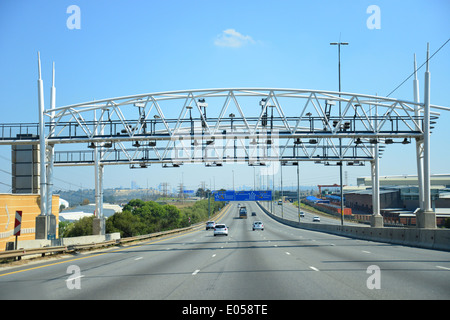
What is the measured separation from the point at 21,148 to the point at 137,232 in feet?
166

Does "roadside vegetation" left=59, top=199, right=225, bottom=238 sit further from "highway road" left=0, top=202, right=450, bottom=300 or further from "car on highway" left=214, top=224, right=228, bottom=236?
"highway road" left=0, top=202, right=450, bottom=300

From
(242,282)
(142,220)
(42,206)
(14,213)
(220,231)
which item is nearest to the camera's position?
(242,282)

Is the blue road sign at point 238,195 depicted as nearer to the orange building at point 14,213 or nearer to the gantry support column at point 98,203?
the gantry support column at point 98,203

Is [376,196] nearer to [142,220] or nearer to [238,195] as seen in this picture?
[238,195]

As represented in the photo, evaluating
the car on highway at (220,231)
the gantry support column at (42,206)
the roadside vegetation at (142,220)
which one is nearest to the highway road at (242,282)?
the gantry support column at (42,206)

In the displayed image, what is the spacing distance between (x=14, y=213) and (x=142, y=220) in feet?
Answer: 271

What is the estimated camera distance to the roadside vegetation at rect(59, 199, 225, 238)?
297 feet

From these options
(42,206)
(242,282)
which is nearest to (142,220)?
(42,206)

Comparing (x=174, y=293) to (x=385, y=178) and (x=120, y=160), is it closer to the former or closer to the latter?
(x=120, y=160)

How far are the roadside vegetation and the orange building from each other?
44.3 m

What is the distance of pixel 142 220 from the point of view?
12188cm

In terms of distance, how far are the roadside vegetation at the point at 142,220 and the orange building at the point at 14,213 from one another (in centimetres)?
4428

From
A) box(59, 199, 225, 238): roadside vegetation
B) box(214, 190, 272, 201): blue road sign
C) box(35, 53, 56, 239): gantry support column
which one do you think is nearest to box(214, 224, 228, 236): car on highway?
box(35, 53, 56, 239): gantry support column
